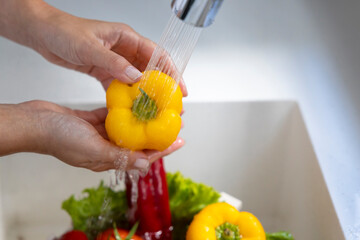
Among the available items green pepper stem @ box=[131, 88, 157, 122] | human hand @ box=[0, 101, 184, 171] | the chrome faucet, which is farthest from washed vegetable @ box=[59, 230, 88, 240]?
the chrome faucet

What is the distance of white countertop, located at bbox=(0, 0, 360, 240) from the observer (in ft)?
3.01

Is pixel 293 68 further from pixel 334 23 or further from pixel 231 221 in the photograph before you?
pixel 231 221

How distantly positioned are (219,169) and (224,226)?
309 millimetres

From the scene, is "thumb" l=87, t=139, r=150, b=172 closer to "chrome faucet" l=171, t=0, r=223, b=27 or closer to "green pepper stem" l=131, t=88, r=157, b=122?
"green pepper stem" l=131, t=88, r=157, b=122

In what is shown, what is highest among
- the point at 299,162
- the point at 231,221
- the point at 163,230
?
the point at 299,162

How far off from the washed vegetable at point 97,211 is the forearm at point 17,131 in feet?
0.69

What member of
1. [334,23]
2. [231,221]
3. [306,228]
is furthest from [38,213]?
[334,23]

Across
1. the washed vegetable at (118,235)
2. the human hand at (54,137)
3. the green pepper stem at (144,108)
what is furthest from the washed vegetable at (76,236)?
the green pepper stem at (144,108)

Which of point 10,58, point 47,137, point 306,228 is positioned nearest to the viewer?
point 47,137

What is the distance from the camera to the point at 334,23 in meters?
1.13

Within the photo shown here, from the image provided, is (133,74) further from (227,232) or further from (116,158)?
(227,232)

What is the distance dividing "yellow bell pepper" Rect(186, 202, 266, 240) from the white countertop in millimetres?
182

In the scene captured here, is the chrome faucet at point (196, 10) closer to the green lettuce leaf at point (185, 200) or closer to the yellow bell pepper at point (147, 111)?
the yellow bell pepper at point (147, 111)

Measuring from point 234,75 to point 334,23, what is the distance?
0.32 metres
